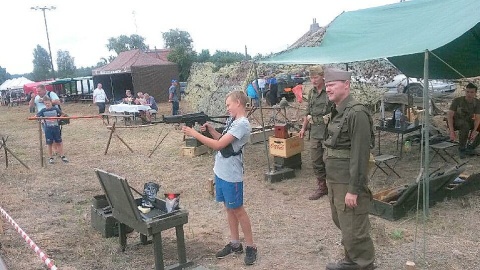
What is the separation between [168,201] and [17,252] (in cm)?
196

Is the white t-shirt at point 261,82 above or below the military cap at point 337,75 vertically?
below

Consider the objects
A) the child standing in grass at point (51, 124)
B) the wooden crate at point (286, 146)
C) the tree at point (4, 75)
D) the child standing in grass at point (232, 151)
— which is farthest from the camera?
the tree at point (4, 75)

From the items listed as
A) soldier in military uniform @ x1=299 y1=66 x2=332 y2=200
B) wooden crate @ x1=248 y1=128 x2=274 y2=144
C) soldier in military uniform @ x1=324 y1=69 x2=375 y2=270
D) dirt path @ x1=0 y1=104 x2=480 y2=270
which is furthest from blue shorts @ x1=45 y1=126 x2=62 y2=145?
soldier in military uniform @ x1=324 y1=69 x2=375 y2=270

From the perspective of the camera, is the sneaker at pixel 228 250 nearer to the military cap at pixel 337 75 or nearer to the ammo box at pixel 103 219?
the ammo box at pixel 103 219

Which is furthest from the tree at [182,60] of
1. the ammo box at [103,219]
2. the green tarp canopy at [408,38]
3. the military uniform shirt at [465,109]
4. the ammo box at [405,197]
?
the ammo box at [405,197]

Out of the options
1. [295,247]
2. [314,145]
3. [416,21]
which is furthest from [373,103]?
[295,247]

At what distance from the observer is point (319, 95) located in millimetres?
5945

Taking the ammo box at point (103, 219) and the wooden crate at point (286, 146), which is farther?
the wooden crate at point (286, 146)

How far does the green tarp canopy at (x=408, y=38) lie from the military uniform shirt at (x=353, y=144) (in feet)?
5.55

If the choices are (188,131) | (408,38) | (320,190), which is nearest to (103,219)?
(188,131)

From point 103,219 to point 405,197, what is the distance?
3.55 m

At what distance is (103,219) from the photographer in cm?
516

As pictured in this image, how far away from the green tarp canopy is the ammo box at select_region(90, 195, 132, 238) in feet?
11.9

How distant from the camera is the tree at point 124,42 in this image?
72312 millimetres
